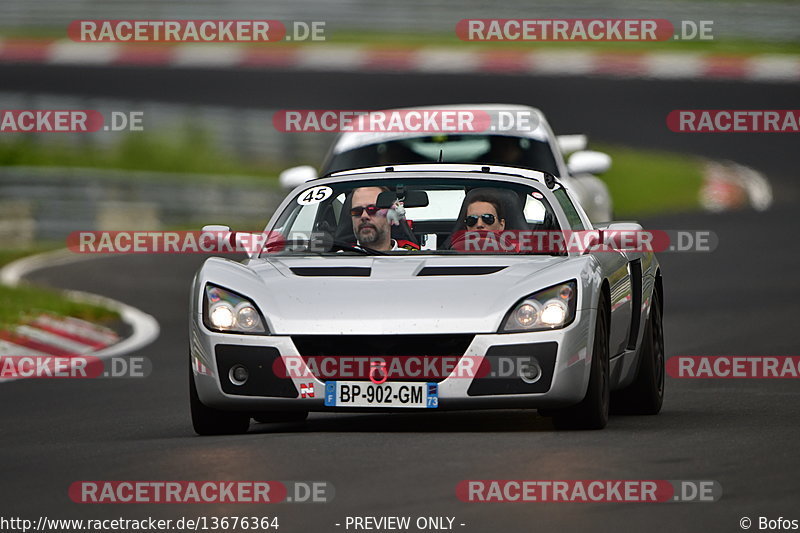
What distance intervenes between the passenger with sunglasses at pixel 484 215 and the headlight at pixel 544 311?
3.53 ft

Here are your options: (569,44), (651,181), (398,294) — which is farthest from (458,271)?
(569,44)

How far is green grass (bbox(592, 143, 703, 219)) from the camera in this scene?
95.3ft

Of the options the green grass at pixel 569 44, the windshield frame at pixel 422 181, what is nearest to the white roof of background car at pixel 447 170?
the windshield frame at pixel 422 181

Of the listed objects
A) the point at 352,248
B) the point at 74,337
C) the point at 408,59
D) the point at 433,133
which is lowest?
the point at 352,248

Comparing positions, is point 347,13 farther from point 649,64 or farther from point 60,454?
point 60,454

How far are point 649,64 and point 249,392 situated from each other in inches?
1287

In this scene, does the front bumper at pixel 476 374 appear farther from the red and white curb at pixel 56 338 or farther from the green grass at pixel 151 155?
Answer: the green grass at pixel 151 155

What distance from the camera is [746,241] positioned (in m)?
22.4

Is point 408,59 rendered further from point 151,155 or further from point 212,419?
point 212,419

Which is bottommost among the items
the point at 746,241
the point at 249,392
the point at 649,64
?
the point at 249,392

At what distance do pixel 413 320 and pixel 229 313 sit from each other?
0.92 metres

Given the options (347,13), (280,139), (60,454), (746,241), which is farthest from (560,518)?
(347,13)

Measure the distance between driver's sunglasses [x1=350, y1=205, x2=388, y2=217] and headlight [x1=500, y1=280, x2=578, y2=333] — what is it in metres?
1.35

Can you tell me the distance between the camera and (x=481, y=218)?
959cm
